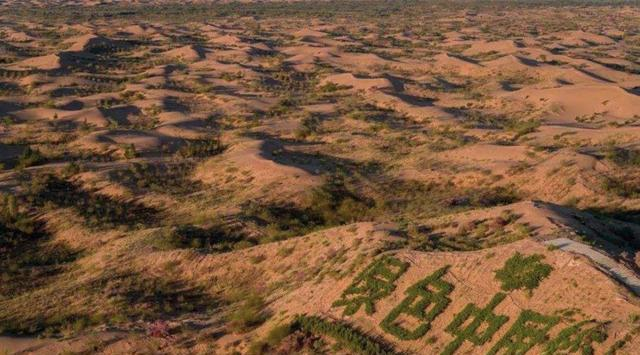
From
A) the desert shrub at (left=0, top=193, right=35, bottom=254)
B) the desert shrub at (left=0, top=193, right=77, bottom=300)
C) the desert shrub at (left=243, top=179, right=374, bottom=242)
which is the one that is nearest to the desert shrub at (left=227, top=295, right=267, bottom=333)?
the desert shrub at (left=243, top=179, right=374, bottom=242)

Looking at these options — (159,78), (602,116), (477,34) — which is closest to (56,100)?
(159,78)

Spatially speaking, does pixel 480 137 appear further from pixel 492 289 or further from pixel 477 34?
pixel 477 34

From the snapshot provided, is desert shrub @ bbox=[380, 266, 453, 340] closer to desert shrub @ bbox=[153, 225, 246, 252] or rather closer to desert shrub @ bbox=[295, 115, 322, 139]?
desert shrub @ bbox=[153, 225, 246, 252]

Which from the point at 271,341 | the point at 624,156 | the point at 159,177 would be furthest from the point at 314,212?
the point at 624,156

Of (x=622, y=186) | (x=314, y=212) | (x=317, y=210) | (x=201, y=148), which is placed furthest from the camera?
(x=201, y=148)

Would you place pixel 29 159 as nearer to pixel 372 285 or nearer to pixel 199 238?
pixel 199 238
